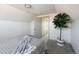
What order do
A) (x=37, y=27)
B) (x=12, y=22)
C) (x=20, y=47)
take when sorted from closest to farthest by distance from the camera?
1. (x=20, y=47)
2. (x=12, y=22)
3. (x=37, y=27)

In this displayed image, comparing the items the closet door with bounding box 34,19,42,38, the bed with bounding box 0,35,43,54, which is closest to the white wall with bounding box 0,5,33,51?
the closet door with bounding box 34,19,42,38

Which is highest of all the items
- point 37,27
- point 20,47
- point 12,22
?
point 12,22

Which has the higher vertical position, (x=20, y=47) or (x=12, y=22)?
(x=12, y=22)

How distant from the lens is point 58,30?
427cm

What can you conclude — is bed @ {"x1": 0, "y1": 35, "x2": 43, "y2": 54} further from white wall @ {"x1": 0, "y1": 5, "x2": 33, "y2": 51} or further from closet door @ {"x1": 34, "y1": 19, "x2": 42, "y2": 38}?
closet door @ {"x1": 34, "y1": 19, "x2": 42, "y2": 38}

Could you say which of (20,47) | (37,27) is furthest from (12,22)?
(20,47)

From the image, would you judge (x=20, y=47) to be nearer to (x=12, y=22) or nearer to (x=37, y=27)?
(x=12, y=22)

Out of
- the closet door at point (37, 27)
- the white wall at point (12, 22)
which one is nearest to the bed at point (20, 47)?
the white wall at point (12, 22)

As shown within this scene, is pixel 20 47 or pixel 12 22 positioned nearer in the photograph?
pixel 20 47

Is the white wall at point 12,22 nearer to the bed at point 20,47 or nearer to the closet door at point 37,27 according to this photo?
the closet door at point 37,27

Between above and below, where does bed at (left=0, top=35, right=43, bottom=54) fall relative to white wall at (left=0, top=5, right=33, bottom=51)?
below

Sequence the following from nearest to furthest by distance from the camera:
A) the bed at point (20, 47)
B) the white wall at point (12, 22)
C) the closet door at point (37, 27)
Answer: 1. the bed at point (20, 47)
2. the white wall at point (12, 22)
3. the closet door at point (37, 27)

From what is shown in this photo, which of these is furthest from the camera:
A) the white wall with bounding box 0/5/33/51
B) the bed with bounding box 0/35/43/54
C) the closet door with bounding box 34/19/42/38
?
the closet door with bounding box 34/19/42/38
